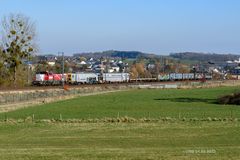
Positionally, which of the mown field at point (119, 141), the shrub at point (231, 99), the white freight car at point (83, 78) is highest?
the white freight car at point (83, 78)

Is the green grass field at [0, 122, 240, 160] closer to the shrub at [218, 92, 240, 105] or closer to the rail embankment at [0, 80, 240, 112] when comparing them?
the rail embankment at [0, 80, 240, 112]

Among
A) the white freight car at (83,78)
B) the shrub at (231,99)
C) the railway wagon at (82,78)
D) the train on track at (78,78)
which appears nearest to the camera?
the shrub at (231,99)

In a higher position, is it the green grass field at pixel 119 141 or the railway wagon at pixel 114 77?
the railway wagon at pixel 114 77

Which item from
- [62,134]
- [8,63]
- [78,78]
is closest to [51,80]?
[78,78]

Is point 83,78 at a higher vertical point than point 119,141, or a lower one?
higher

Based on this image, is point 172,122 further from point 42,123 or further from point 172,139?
point 172,139

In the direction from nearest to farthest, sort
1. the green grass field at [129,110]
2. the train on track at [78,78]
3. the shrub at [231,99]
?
the green grass field at [129,110] < the shrub at [231,99] < the train on track at [78,78]

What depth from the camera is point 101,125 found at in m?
38.5

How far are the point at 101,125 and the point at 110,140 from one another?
10.5 m

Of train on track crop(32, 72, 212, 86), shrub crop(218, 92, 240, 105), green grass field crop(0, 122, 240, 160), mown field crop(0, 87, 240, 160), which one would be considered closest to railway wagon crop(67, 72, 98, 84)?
train on track crop(32, 72, 212, 86)

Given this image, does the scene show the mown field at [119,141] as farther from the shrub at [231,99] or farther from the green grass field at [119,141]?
the shrub at [231,99]

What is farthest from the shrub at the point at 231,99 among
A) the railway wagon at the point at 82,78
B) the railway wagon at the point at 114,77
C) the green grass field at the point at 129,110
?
the railway wagon at the point at 114,77

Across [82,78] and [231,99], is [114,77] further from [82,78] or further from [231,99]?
[231,99]

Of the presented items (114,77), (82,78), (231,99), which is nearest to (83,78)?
(82,78)
